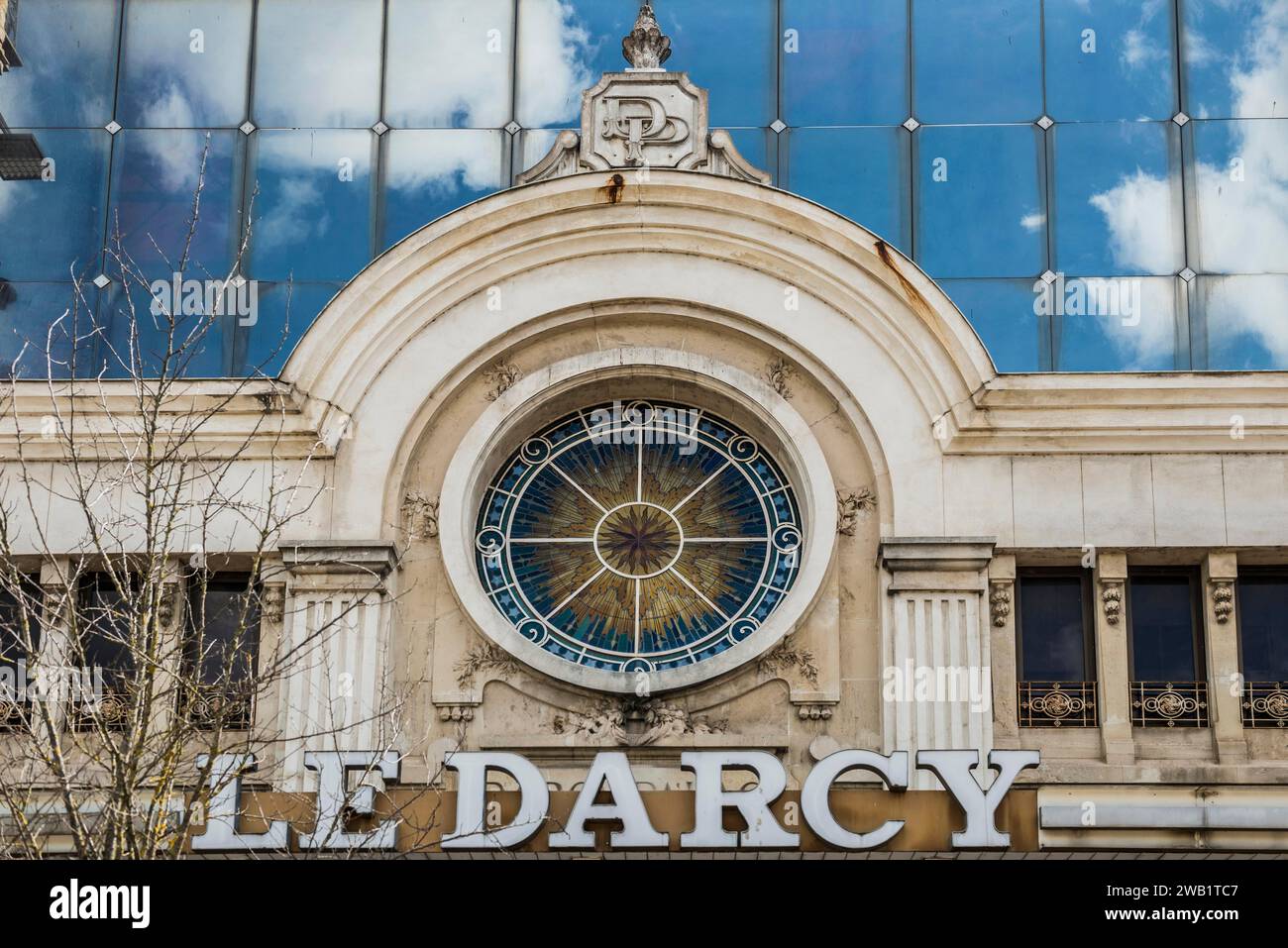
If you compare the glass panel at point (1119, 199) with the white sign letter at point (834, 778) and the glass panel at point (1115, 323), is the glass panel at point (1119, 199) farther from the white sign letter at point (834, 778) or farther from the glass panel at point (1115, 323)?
the white sign letter at point (834, 778)

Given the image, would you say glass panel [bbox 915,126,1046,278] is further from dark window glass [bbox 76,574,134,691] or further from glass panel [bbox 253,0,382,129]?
dark window glass [bbox 76,574,134,691]

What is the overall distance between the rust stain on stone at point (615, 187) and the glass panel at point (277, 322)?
330 centimetres

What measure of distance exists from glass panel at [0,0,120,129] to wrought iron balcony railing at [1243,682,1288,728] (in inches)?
537

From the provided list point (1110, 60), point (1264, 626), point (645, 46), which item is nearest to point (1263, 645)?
point (1264, 626)

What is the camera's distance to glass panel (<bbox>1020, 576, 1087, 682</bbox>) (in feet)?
70.2

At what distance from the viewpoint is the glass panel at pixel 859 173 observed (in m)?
24.2

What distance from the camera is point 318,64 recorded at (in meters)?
25.1

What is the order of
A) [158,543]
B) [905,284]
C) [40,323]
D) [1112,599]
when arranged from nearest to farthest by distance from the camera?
[158,543]
[1112,599]
[905,284]
[40,323]

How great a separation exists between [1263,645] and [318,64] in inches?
468

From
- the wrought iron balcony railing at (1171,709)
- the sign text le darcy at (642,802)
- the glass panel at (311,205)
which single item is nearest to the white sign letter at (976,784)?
the sign text le darcy at (642,802)

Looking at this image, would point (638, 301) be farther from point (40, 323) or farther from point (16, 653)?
point (16, 653)

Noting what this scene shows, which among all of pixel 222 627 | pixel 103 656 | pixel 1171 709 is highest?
pixel 222 627
